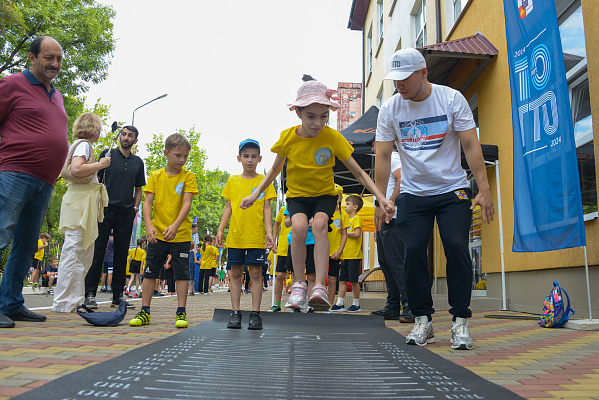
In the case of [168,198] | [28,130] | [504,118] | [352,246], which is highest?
[504,118]

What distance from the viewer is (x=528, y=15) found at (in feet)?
20.8

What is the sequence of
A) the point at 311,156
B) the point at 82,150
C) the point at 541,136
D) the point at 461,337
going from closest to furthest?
the point at 461,337 → the point at 311,156 → the point at 82,150 → the point at 541,136

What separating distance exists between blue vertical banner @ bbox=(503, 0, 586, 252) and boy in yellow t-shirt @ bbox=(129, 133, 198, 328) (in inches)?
156

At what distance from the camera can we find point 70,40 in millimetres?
20719

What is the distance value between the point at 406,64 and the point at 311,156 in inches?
43.8

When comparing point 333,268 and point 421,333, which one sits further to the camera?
point 333,268

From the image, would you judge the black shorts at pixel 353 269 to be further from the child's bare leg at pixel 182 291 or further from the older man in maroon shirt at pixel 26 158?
the older man in maroon shirt at pixel 26 158

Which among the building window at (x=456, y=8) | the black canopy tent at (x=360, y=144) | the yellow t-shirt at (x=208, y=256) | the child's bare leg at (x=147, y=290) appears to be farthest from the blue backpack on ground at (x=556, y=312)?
the yellow t-shirt at (x=208, y=256)

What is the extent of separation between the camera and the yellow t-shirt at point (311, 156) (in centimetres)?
434

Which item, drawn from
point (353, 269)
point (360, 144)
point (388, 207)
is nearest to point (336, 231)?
point (353, 269)

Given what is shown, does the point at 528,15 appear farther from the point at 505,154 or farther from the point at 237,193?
the point at 237,193

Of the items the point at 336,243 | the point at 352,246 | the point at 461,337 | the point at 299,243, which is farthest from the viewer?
the point at 352,246

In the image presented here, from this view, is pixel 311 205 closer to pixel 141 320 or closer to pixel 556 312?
pixel 141 320

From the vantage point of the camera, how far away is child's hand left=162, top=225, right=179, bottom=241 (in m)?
4.69
